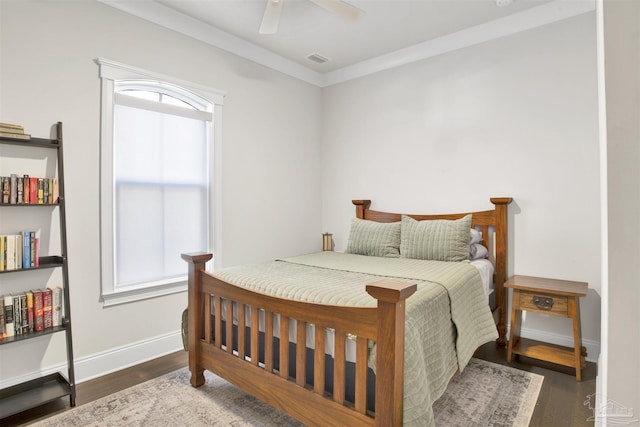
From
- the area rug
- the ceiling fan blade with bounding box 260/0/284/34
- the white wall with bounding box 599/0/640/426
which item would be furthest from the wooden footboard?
the ceiling fan blade with bounding box 260/0/284/34

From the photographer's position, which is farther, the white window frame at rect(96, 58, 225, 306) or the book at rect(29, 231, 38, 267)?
the white window frame at rect(96, 58, 225, 306)

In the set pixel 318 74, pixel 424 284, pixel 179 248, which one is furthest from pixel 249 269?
pixel 318 74

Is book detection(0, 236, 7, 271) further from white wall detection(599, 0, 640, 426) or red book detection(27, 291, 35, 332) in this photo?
white wall detection(599, 0, 640, 426)

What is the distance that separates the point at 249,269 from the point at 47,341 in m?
1.39

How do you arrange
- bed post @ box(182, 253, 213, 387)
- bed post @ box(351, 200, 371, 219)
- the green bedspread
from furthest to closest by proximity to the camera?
bed post @ box(351, 200, 371, 219), bed post @ box(182, 253, 213, 387), the green bedspread

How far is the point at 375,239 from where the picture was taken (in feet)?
10.8

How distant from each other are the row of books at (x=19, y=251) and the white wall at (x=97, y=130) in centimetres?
20

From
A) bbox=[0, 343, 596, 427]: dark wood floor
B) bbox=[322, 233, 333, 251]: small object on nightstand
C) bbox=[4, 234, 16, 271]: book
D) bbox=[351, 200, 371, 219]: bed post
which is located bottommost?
bbox=[0, 343, 596, 427]: dark wood floor

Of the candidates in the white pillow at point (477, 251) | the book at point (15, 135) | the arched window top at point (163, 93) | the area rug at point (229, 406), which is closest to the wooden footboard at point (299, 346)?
the area rug at point (229, 406)

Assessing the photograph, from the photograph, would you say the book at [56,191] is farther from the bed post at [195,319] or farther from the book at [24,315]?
the bed post at [195,319]

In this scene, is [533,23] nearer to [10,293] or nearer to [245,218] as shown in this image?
[245,218]

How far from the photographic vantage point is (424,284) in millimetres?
1976

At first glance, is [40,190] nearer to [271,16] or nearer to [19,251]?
[19,251]

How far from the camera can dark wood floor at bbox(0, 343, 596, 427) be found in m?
1.91
